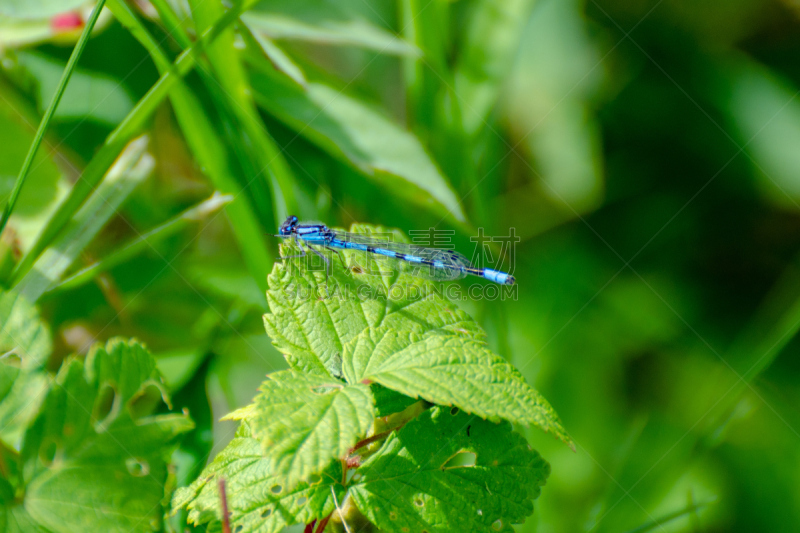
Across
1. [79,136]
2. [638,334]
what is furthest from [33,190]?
[638,334]

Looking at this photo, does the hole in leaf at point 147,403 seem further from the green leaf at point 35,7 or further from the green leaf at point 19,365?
Answer: the green leaf at point 35,7

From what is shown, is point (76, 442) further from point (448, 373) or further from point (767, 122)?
point (767, 122)

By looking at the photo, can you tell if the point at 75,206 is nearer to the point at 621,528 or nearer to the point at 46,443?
the point at 46,443

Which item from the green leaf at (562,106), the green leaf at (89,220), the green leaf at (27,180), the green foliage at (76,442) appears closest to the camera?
the green foliage at (76,442)

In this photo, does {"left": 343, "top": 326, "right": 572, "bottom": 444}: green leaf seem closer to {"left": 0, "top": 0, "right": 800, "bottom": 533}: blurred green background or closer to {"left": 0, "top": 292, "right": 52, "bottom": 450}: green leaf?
{"left": 0, "top": 292, "right": 52, "bottom": 450}: green leaf

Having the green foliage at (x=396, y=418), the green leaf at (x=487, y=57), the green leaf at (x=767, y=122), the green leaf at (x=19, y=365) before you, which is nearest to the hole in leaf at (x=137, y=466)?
the green foliage at (x=396, y=418)
